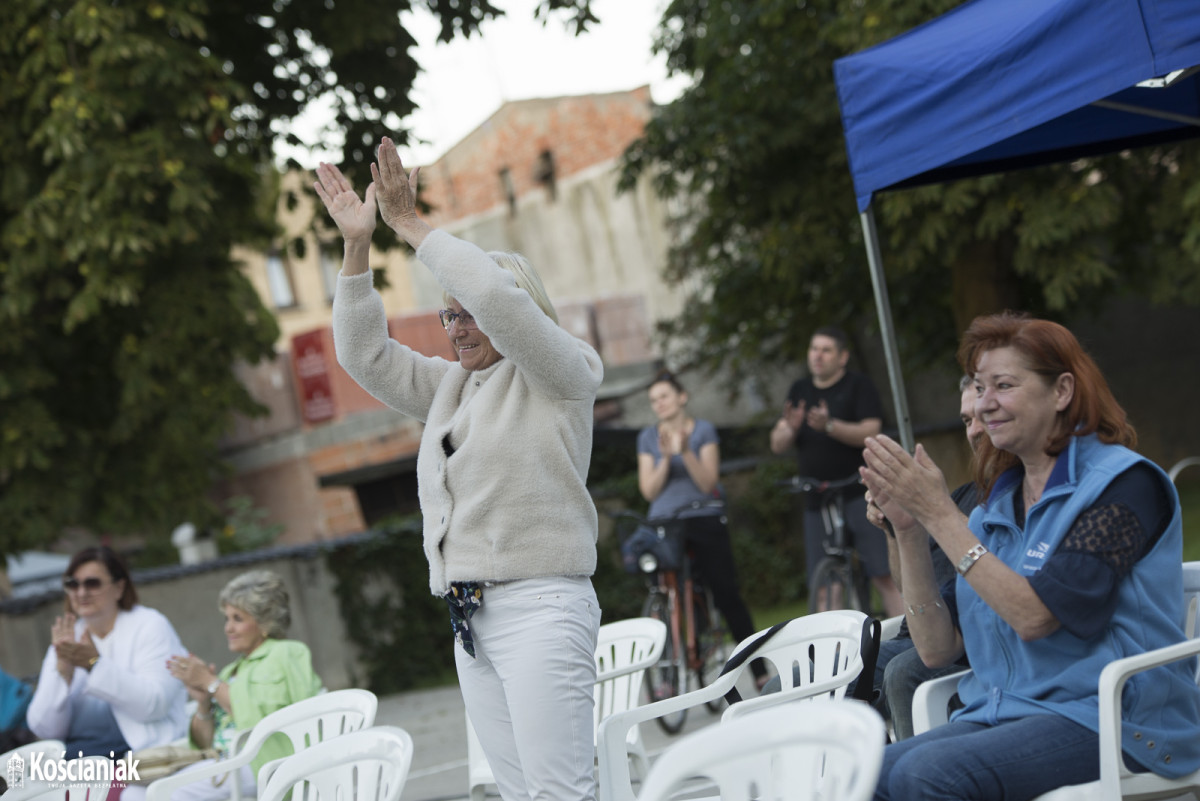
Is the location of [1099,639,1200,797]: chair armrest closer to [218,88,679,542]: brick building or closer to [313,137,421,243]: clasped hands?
[313,137,421,243]: clasped hands

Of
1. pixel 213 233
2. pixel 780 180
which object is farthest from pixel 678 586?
pixel 780 180

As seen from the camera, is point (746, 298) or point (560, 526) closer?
point (560, 526)

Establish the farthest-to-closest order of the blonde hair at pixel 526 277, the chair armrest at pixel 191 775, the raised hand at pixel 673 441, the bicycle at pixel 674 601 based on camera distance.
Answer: the raised hand at pixel 673 441 < the bicycle at pixel 674 601 < the chair armrest at pixel 191 775 < the blonde hair at pixel 526 277

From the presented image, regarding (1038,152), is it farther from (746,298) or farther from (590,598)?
(746,298)

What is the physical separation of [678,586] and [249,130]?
200 inches

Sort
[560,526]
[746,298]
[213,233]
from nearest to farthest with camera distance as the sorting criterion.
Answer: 1. [560,526]
2. [213,233]
3. [746,298]

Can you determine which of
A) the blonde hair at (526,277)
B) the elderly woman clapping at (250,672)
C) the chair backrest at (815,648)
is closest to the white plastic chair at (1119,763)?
the chair backrest at (815,648)

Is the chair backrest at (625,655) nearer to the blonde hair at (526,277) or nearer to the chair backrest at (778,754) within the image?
the blonde hair at (526,277)

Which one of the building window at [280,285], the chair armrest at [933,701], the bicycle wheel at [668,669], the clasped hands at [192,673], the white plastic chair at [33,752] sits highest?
the building window at [280,285]

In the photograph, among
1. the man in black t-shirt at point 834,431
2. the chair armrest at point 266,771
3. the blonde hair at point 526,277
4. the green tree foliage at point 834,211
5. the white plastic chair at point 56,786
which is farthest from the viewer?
the green tree foliage at point 834,211

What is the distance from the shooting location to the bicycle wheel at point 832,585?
638 cm

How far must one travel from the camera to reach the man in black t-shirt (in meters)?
6.22

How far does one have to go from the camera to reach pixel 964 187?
9.24 meters

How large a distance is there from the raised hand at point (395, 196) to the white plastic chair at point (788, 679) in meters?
1.26
